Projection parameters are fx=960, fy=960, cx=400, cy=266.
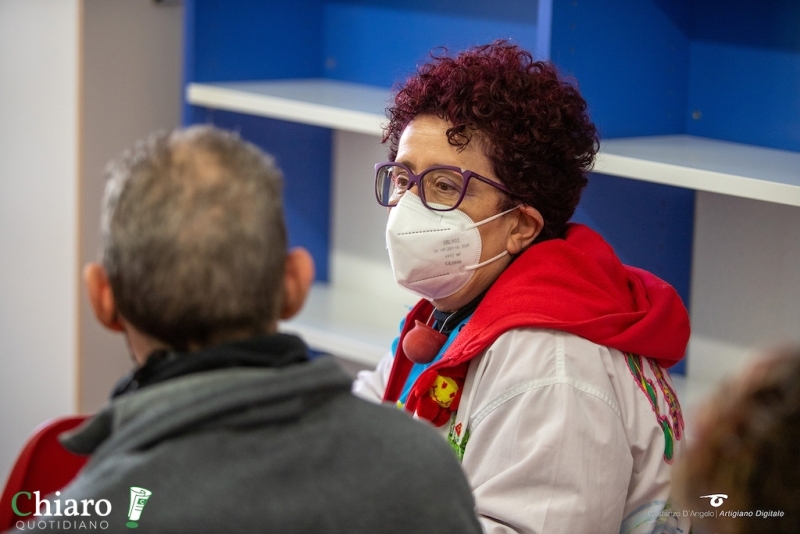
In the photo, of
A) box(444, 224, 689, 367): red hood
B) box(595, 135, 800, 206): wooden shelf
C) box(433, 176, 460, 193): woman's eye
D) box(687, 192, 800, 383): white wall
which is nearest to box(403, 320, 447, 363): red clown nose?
box(444, 224, 689, 367): red hood

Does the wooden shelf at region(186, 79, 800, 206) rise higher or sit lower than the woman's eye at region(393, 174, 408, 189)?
higher

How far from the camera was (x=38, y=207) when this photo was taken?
100 inches

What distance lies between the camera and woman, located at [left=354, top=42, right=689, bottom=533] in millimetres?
1255

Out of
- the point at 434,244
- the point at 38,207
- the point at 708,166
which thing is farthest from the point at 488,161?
the point at 38,207

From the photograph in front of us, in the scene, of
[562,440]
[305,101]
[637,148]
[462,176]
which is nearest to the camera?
[562,440]

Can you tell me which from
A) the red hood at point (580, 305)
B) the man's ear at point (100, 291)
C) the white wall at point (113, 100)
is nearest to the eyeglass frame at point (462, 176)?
the red hood at point (580, 305)

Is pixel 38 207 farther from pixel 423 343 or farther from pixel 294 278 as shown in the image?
pixel 294 278

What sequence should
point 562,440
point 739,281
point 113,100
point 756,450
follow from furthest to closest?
point 113,100 → point 739,281 → point 562,440 → point 756,450

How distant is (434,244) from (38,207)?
1491 millimetres

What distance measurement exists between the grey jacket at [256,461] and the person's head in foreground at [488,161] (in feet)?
2.08

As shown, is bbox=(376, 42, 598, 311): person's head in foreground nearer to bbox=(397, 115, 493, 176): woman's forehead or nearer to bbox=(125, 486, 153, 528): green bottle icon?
bbox=(397, 115, 493, 176): woman's forehead

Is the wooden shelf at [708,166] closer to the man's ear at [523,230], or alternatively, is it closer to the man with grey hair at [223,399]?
the man's ear at [523,230]

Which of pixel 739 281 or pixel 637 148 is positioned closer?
pixel 637 148

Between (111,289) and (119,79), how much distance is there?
5.93 feet
